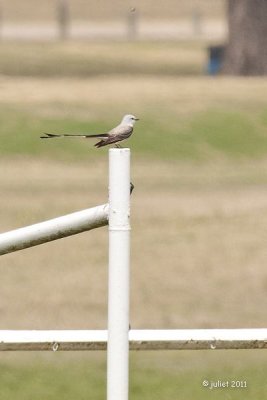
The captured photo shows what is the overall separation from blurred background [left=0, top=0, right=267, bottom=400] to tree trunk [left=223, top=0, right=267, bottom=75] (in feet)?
0.09

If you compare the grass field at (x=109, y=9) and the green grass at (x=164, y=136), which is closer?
the green grass at (x=164, y=136)

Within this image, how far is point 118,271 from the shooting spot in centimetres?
464

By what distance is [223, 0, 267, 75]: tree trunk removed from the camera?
28.5 meters

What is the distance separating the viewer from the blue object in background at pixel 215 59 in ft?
97.0

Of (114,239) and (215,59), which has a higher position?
(215,59)

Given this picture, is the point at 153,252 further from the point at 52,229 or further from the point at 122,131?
the point at 52,229

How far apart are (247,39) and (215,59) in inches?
60.0

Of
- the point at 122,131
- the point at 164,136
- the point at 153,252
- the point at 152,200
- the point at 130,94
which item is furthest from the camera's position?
the point at 130,94

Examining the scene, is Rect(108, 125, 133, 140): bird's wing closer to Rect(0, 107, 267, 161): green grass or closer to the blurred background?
the blurred background

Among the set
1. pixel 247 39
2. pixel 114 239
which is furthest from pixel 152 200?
pixel 114 239

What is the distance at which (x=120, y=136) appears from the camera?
5.92 metres

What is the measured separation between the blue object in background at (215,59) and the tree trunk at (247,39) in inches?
23.0

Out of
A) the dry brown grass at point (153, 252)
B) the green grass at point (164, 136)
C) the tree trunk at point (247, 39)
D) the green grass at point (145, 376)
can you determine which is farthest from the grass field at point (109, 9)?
the green grass at point (145, 376)

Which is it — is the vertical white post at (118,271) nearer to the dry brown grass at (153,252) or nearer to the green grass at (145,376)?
the green grass at (145,376)
